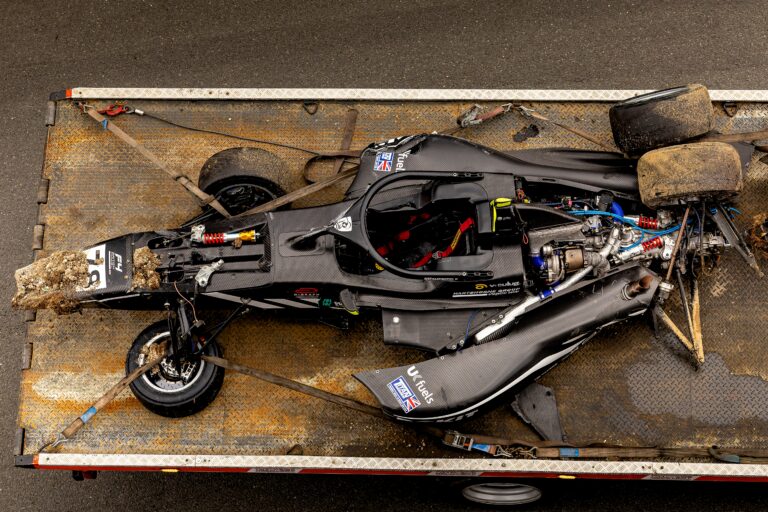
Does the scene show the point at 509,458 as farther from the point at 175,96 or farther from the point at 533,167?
the point at 175,96

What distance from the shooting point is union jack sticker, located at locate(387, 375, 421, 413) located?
13.5 ft

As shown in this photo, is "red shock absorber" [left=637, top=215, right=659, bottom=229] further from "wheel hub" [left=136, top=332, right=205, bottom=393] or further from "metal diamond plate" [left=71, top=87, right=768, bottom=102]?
"wheel hub" [left=136, top=332, right=205, bottom=393]

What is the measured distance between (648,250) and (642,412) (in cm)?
108

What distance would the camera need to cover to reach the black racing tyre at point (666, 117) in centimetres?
433

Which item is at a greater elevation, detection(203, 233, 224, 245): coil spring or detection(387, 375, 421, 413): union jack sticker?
detection(203, 233, 224, 245): coil spring

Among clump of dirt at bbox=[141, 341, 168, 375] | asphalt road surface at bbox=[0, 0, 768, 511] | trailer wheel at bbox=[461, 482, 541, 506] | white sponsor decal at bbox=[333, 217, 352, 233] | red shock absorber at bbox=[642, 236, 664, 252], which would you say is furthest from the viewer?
asphalt road surface at bbox=[0, 0, 768, 511]

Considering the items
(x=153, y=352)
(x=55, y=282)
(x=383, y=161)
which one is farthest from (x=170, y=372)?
(x=383, y=161)

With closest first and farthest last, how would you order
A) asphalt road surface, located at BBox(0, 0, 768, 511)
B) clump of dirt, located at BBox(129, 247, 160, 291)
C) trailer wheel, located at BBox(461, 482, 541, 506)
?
1. clump of dirt, located at BBox(129, 247, 160, 291)
2. trailer wheel, located at BBox(461, 482, 541, 506)
3. asphalt road surface, located at BBox(0, 0, 768, 511)

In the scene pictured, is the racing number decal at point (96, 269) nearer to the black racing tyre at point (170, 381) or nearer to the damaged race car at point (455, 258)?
the damaged race car at point (455, 258)

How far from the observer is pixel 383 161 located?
14.8 ft

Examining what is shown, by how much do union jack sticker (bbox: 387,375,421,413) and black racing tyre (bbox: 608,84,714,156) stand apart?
215 centimetres

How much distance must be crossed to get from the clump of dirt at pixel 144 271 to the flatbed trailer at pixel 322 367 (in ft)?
1.74

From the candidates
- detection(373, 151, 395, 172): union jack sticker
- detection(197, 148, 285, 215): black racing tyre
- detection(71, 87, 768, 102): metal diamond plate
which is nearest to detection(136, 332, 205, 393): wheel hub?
detection(197, 148, 285, 215): black racing tyre

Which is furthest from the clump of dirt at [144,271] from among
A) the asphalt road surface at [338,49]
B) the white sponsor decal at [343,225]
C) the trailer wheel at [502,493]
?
the trailer wheel at [502,493]
